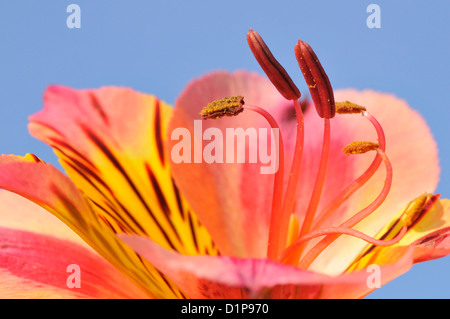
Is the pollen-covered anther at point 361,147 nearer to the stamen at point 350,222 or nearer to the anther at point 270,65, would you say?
the stamen at point 350,222

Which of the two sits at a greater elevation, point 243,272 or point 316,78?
point 316,78

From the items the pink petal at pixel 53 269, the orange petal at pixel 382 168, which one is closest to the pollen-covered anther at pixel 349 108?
the orange petal at pixel 382 168

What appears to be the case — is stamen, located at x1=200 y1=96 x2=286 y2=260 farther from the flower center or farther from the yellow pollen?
the yellow pollen

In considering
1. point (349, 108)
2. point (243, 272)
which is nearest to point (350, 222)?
point (349, 108)

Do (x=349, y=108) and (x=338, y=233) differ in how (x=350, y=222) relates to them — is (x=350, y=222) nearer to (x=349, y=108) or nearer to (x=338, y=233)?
(x=338, y=233)
